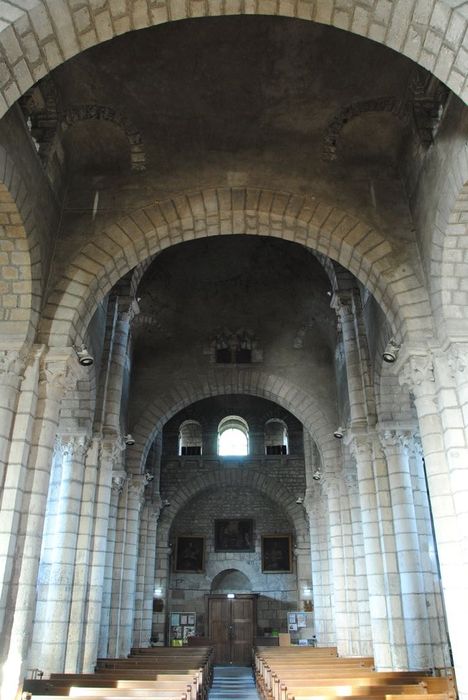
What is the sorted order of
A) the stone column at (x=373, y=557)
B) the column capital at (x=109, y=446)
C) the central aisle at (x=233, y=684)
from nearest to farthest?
1. the stone column at (x=373, y=557)
2. the column capital at (x=109, y=446)
3. the central aisle at (x=233, y=684)

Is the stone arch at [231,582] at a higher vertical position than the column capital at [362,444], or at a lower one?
lower

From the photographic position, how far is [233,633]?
2527 centimetres

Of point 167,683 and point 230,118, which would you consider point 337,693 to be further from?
point 230,118

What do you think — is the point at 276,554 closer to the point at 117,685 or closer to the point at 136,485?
the point at 136,485

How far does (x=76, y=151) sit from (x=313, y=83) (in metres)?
4.39

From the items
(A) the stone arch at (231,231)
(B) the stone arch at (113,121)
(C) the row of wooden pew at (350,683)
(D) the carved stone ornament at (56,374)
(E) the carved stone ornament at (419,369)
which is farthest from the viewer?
(B) the stone arch at (113,121)

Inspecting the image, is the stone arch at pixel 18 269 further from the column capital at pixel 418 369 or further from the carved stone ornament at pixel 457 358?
the carved stone ornament at pixel 457 358

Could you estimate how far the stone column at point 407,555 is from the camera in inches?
412

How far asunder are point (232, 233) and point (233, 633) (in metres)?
20.1

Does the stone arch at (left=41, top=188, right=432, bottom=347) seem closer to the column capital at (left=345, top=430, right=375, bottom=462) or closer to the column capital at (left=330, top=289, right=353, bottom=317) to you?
the column capital at (left=345, top=430, right=375, bottom=462)

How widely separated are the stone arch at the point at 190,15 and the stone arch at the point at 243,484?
72.1 feet

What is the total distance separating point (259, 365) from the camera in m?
19.0

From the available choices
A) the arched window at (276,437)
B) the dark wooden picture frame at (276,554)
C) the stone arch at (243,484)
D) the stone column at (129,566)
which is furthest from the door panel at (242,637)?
the stone column at (129,566)

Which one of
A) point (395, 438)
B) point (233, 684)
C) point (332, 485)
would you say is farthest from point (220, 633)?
point (395, 438)
